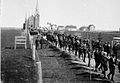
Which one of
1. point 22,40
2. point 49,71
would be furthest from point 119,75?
point 22,40

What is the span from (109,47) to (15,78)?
10317mm

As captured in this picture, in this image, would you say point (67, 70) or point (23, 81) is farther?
point (67, 70)

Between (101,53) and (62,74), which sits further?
(62,74)

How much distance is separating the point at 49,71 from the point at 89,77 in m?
3.63

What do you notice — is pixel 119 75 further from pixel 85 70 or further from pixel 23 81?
pixel 23 81

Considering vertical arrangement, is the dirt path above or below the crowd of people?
below

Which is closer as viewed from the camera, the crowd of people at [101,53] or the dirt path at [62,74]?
the crowd of people at [101,53]

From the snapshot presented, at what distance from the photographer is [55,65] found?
20.5 m

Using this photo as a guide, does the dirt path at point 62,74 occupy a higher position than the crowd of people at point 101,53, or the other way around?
the crowd of people at point 101,53

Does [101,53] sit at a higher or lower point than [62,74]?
higher

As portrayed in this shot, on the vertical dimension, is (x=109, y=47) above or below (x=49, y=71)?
above

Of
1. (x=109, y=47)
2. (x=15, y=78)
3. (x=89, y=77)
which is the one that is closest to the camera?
(x=89, y=77)

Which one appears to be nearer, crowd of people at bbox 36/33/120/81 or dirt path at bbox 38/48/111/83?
crowd of people at bbox 36/33/120/81

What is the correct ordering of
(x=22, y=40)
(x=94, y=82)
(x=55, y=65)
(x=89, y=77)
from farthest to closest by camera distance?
(x=22, y=40)
(x=55, y=65)
(x=89, y=77)
(x=94, y=82)
